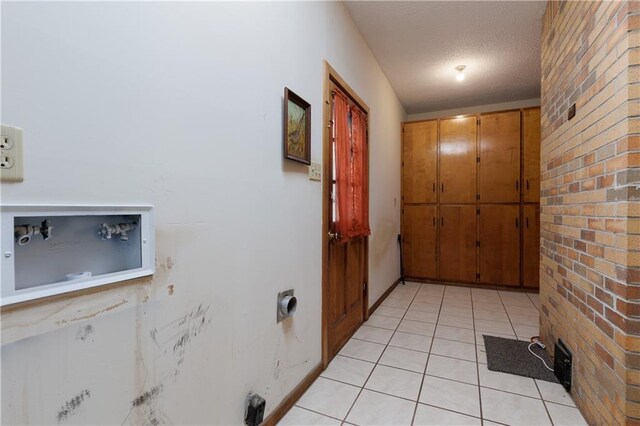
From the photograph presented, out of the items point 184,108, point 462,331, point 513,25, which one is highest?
point 513,25

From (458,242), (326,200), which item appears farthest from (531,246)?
(326,200)

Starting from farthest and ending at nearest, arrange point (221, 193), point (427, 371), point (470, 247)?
point (470, 247), point (427, 371), point (221, 193)

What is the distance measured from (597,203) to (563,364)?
41.1 inches

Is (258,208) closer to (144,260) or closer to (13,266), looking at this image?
(144,260)

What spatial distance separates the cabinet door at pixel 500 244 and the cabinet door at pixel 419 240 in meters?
0.64

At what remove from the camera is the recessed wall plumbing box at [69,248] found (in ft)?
2.06

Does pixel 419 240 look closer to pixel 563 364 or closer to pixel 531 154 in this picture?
pixel 531 154

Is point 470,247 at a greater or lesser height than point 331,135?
lesser

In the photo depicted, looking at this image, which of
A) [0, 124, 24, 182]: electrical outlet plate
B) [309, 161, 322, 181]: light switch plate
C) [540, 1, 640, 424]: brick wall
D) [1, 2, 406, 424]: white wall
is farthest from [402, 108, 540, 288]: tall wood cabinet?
[0, 124, 24, 182]: electrical outlet plate

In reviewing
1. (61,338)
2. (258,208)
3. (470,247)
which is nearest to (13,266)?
(61,338)

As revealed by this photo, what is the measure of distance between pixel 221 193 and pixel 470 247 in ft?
13.2

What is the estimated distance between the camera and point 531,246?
12.8ft

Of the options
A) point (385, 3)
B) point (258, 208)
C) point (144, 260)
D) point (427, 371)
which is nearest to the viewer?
point (144, 260)

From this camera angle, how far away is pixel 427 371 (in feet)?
6.68
